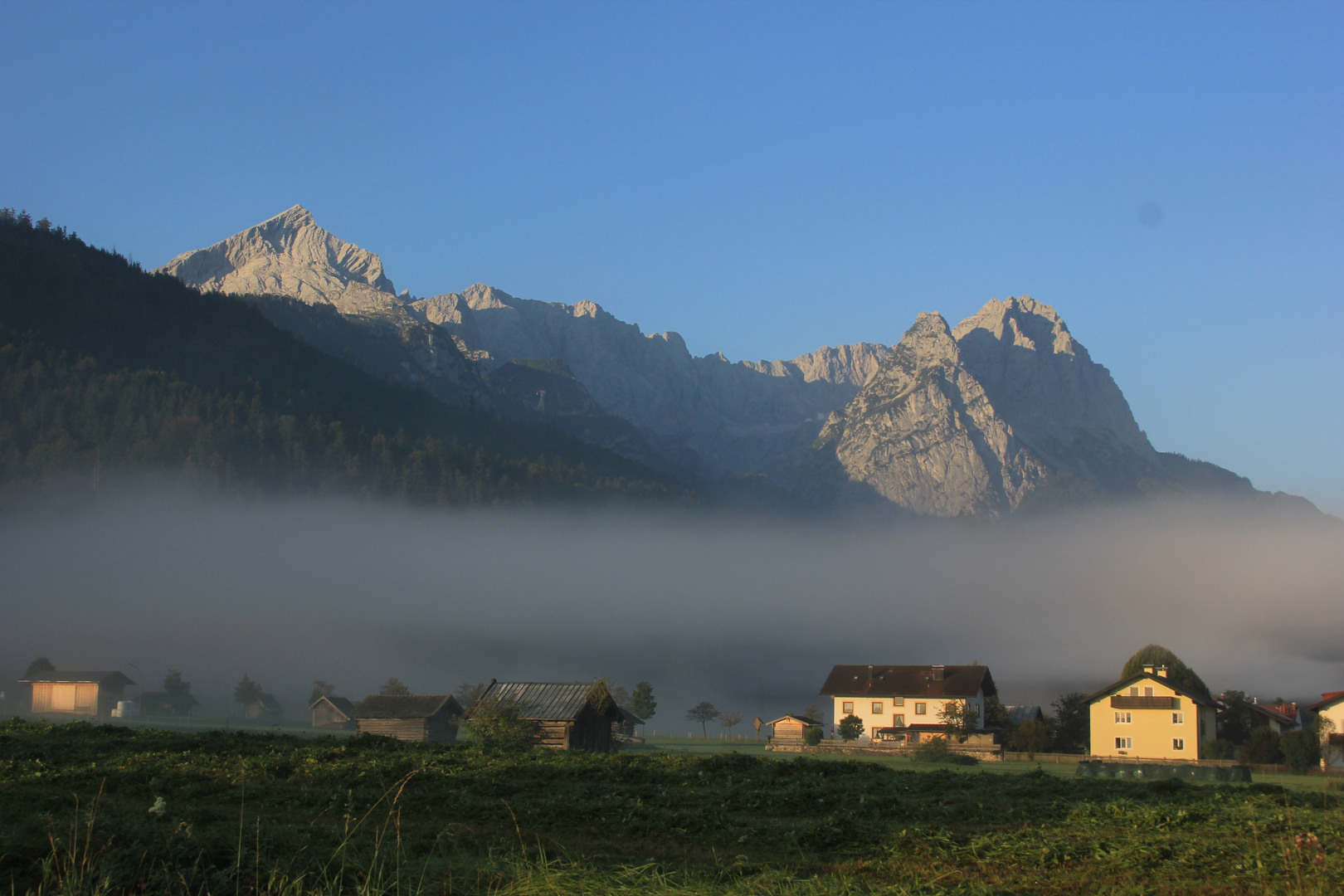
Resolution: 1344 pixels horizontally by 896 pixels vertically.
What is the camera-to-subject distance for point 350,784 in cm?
2891

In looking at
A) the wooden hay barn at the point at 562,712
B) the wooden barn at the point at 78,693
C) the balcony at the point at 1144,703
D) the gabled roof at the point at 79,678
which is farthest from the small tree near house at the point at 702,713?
the wooden hay barn at the point at 562,712

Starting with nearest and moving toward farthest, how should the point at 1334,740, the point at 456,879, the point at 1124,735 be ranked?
the point at 456,879
the point at 1334,740
the point at 1124,735

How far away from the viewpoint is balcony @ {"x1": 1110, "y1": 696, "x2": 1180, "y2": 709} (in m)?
74.1

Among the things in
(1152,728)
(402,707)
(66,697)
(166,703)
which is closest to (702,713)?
(166,703)

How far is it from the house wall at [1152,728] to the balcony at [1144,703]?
0.42 ft

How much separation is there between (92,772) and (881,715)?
74.9m

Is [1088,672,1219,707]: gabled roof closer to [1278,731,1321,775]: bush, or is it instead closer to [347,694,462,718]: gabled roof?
[1278,731,1321,775]: bush

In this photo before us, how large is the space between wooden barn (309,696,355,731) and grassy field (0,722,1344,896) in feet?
226

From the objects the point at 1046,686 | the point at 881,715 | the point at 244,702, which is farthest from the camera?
the point at 1046,686

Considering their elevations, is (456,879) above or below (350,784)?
above

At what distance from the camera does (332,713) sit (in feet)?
366

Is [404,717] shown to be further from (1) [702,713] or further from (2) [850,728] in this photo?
(1) [702,713]

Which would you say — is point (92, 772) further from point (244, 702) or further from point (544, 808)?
point (244, 702)

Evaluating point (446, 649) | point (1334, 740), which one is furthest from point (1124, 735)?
Result: point (446, 649)
